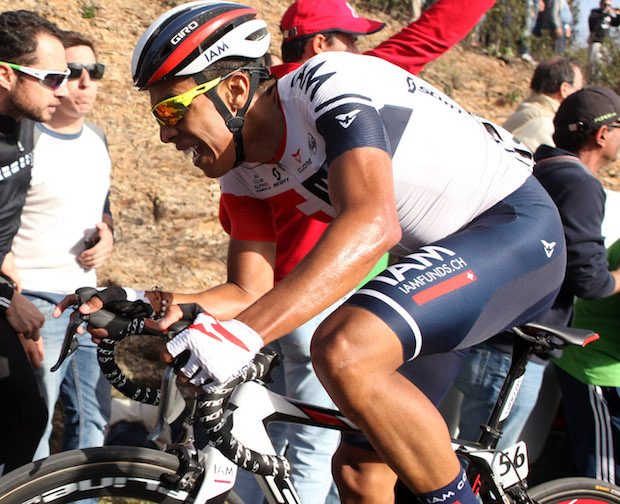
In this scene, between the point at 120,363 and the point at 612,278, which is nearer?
the point at 612,278

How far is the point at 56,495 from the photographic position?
6.04ft

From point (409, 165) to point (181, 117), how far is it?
0.77m

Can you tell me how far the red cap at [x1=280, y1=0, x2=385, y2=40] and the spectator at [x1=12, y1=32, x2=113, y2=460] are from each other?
1.11 metres

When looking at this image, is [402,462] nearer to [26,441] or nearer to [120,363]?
[26,441]

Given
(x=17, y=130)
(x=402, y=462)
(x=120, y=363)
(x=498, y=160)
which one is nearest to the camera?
(x=402, y=462)

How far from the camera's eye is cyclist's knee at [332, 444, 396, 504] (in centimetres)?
217

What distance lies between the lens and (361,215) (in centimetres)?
174

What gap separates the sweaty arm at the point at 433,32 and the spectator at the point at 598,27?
7947 millimetres

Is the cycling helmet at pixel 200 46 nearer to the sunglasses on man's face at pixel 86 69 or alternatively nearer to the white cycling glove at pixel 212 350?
the white cycling glove at pixel 212 350

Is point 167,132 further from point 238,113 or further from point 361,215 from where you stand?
point 361,215

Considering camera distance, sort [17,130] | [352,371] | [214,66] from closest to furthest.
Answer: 1. [352,371]
2. [214,66]
3. [17,130]

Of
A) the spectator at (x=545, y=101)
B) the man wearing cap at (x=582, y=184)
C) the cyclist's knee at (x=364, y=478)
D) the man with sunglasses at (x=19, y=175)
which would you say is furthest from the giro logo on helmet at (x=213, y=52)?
the spectator at (x=545, y=101)

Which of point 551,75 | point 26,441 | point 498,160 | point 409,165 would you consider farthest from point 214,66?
point 551,75

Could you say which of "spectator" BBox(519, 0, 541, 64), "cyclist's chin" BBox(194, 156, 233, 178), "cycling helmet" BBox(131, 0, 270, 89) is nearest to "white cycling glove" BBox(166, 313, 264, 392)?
"cyclist's chin" BBox(194, 156, 233, 178)
